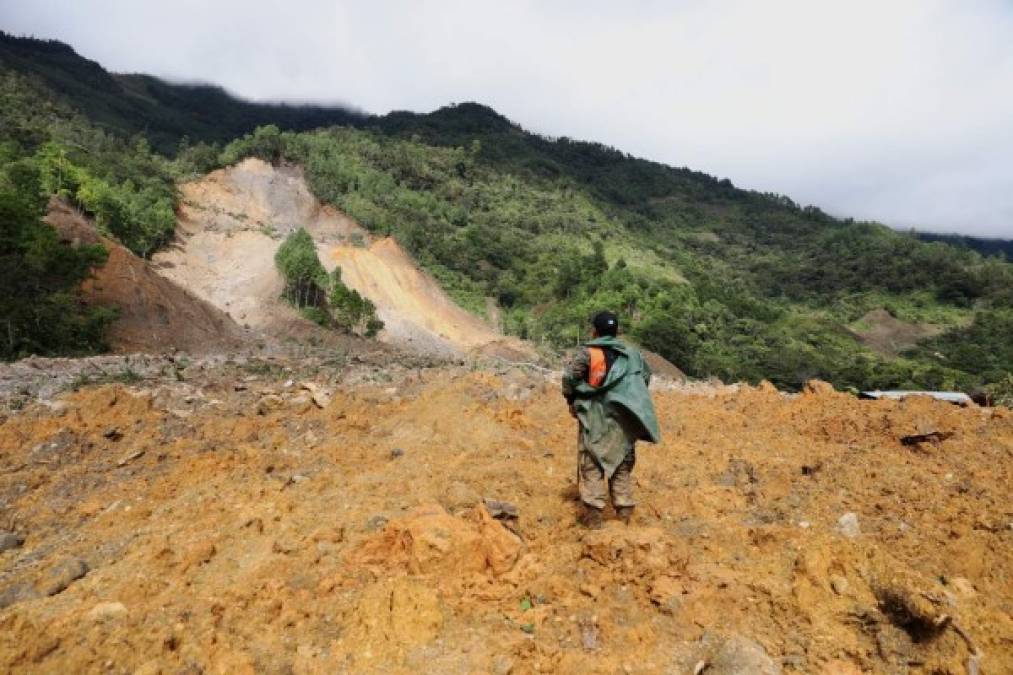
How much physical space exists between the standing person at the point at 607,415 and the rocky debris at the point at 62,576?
351 cm

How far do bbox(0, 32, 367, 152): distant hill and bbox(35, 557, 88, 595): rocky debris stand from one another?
76.8 metres

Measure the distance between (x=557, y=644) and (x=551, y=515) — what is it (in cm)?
170

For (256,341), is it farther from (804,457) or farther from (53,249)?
(804,457)

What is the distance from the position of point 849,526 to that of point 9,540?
652 centimetres

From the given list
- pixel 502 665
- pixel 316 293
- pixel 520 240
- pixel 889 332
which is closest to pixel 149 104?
pixel 520 240

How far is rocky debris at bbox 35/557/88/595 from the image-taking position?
3820 mm

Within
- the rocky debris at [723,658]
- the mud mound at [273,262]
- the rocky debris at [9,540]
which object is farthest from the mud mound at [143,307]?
the rocky debris at [723,658]

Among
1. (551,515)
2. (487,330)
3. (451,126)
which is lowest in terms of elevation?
(487,330)

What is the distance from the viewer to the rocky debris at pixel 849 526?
4439 mm

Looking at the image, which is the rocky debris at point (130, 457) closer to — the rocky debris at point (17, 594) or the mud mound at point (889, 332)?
the rocky debris at point (17, 594)

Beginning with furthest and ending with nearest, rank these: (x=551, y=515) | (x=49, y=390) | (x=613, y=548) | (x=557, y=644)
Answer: (x=49, y=390)
(x=551, y=515)
(x=613, y=548)
(x=557, y=644)

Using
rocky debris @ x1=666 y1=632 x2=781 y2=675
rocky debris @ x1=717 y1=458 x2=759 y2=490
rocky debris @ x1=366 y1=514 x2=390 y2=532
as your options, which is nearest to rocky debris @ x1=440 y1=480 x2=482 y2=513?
rocky debris @ x1=366 y1=514 x2=390 y2=532

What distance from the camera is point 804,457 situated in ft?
22.3

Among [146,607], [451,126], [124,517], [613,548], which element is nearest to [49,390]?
[124,517]
